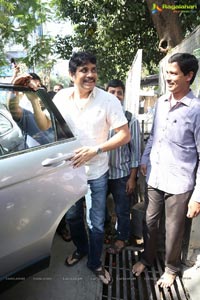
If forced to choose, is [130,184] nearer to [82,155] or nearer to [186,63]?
[82,155]

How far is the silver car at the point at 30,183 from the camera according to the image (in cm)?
162

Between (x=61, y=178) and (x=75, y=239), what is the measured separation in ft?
2.75

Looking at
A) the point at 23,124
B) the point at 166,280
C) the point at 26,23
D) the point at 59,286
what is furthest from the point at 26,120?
the point at 26,23

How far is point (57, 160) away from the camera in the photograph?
1.82 m

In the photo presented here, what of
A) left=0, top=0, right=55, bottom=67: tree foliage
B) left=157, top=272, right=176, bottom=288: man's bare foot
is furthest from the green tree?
left=157, top=272, right=176, bottom=288: man's bare foot

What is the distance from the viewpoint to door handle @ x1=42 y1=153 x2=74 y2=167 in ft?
5.78

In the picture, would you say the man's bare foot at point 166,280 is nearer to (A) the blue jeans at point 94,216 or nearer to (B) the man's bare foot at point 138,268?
(B) the man's bare foot at point 138,268

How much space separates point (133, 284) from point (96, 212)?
0.67 meters

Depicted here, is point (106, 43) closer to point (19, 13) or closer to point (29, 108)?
point (19, 13)

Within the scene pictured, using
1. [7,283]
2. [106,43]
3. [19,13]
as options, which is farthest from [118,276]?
[106,43]

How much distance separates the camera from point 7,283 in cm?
172

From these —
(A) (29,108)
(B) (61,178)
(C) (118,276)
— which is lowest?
(C) (118,276)

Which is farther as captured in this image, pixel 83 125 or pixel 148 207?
pixel 148 207

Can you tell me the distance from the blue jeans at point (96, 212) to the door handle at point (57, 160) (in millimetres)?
363
